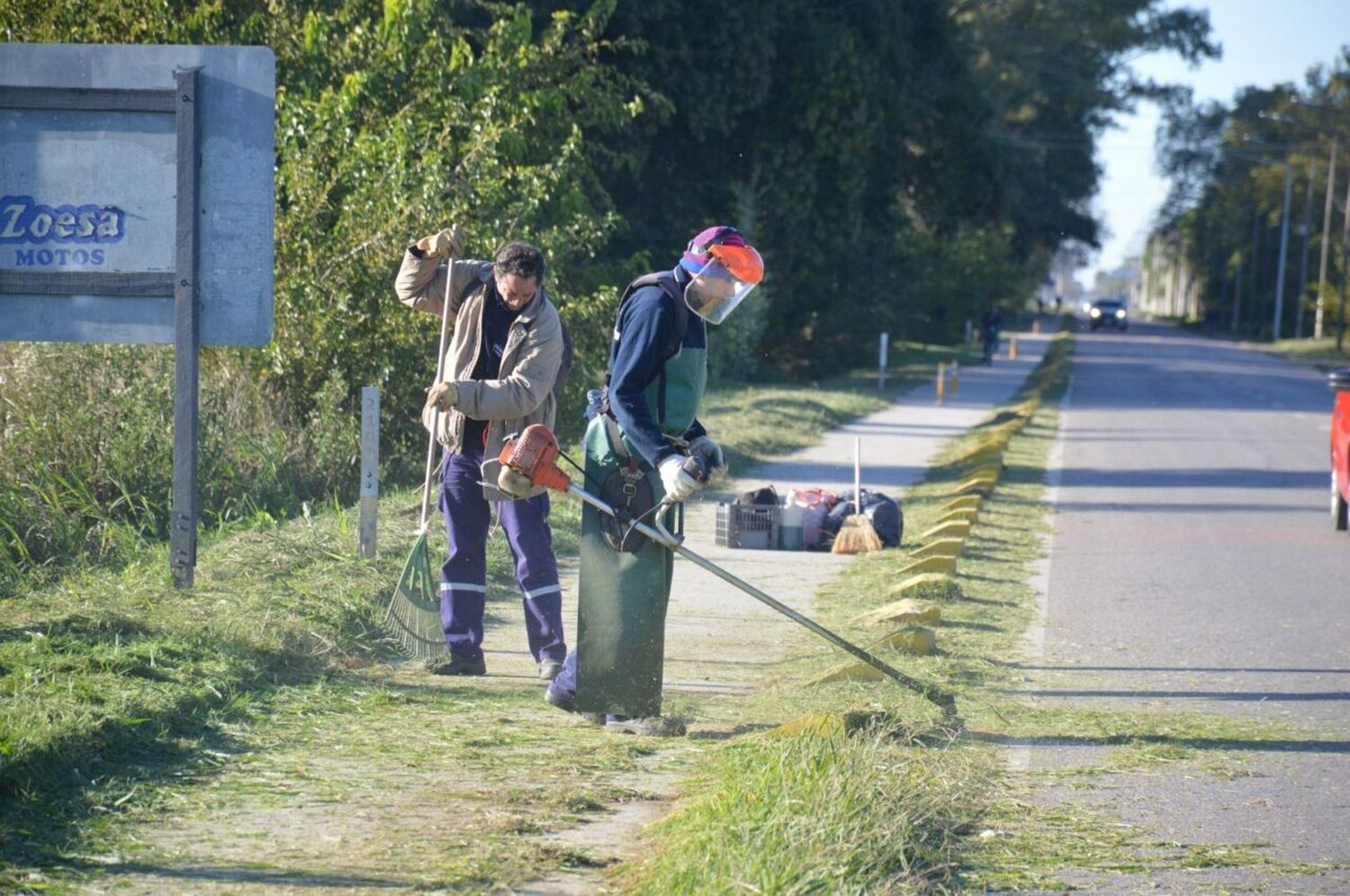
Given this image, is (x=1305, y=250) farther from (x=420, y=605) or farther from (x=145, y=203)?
(x=420, y=605)

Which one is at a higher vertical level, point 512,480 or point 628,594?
point 512,480

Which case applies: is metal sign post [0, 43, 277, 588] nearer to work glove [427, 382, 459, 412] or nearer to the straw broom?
work glove [427, 382, 459, 412]

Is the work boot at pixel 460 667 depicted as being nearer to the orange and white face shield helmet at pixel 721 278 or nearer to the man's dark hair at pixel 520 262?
the man's dark hair at pixel 520 262

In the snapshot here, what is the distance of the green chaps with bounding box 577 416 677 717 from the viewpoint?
6355 mm

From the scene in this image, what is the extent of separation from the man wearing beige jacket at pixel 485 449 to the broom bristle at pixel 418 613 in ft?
0.46

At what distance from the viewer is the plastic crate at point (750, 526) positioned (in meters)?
11.8

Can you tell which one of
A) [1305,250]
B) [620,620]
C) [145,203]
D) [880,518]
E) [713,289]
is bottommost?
[880,518]

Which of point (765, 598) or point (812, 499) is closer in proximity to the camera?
point (765, 598)

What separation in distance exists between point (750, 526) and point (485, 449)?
489 centimetres

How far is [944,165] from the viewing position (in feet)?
116

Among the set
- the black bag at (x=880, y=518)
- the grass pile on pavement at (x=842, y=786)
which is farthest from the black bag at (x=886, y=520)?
the grass pile on pavement at (x=842, y=786)

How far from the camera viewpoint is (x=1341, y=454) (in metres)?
14.1

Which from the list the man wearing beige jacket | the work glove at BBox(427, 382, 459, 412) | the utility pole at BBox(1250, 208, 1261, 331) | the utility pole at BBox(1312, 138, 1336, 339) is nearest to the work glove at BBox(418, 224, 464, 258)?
the man wearing beige jacket

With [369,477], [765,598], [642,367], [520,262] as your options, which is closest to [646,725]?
[765,598]
